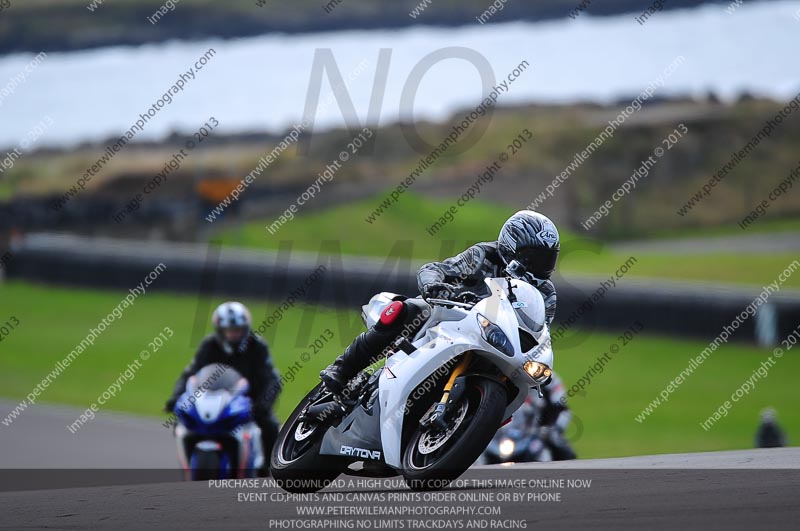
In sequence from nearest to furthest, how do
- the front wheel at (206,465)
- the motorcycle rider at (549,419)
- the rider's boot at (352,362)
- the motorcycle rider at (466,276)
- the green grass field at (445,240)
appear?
the motorcycle rider at (466,276), the rider's boot at (352,362), the front wheel at (206,465), the motorcycle rider at (549,419), the green grass field at (445,240)

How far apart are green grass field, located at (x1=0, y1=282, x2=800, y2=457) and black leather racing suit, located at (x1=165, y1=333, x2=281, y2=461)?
14.4 ft

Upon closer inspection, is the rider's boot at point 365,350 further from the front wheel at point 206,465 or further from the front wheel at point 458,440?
the front wheel at point 206,465

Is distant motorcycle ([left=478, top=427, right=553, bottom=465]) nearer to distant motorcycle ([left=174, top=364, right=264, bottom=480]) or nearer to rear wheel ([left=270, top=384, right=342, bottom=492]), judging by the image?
distant motorcycle ([left=174, top=364, right=264, bottom=480])

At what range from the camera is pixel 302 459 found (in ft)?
23.5

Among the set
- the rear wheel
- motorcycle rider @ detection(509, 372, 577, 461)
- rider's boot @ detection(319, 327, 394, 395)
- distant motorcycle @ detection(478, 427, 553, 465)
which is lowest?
the rear wheel

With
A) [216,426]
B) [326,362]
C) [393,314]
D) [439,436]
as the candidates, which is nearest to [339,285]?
[326,362]

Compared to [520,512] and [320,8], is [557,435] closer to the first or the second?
[520,512]

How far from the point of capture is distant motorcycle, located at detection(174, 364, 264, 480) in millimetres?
9148

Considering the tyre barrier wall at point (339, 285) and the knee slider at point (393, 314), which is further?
the tyre barrier wall at point (339, 285)

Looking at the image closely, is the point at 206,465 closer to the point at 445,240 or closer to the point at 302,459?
the point at 302,459

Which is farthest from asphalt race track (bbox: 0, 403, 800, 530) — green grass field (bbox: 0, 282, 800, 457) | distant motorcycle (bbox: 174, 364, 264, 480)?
green grass field (bbox: 0, 282, 800, 457)

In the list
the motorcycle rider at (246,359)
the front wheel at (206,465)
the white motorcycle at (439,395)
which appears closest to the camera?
the white motorcycle at (439,395)

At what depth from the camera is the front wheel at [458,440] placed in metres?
6.20

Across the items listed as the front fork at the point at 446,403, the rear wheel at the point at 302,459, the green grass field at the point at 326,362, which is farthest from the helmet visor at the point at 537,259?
the green grass field at the point at 326,362
